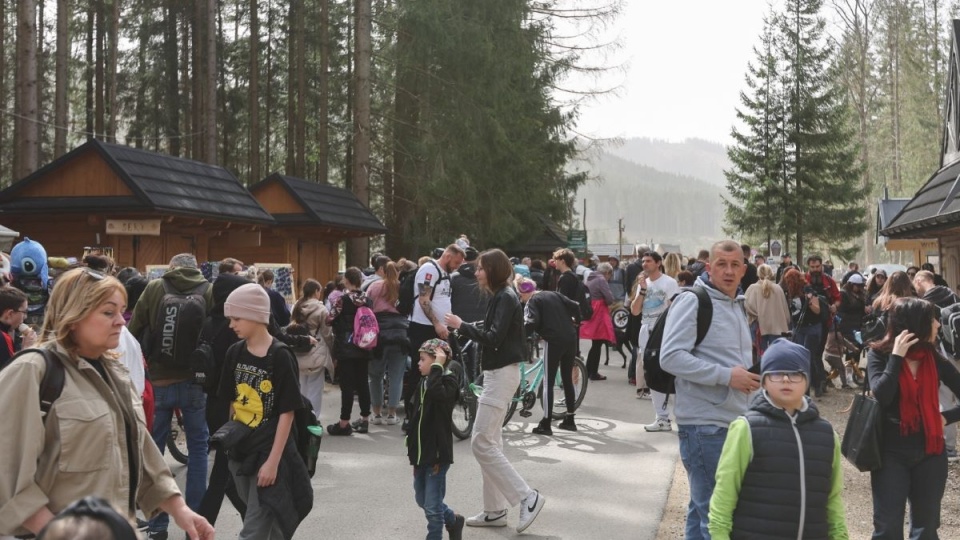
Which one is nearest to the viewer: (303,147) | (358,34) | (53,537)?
(53,537)

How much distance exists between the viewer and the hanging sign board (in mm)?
18062

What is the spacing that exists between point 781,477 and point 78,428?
2.84m

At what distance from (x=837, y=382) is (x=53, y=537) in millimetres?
17611

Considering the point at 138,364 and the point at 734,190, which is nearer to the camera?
the point at 138,364

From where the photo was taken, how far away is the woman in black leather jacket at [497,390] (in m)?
7.51

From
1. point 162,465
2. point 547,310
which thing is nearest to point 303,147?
point 547,310

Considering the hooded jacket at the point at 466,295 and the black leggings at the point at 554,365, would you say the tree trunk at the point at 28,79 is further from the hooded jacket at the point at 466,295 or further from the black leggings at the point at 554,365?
the black leggings at the point at 554,365

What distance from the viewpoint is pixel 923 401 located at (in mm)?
5938

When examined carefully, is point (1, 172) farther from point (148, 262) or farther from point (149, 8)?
point (148, 262)

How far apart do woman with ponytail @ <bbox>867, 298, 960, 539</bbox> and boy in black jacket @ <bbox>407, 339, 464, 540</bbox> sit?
273 centimetres

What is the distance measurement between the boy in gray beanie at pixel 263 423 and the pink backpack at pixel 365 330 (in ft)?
21.1

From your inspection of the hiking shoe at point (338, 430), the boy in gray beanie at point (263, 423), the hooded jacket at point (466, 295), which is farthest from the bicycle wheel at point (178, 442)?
the hooded jacket at point (466, 295)

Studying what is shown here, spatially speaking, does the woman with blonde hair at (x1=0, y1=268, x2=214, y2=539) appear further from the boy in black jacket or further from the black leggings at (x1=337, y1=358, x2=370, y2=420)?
the black leggings at (x1=337, y1=358, x2=370, y2=420)

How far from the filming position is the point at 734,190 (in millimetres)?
49688
